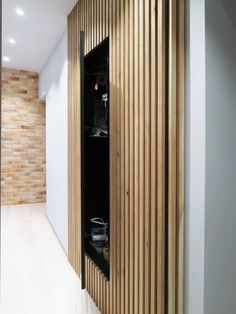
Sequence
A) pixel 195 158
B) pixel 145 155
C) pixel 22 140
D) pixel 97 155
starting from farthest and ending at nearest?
1. pixel 22 140
2. pixel 97 155
3. pixel 145 155
4. pixel 195 158

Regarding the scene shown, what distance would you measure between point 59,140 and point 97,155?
170 centimetres

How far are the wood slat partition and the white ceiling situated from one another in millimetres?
1130

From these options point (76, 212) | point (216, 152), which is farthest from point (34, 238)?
point (216, 152)

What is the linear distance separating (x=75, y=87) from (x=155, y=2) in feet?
5.25

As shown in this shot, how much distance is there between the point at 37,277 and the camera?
2816 mm

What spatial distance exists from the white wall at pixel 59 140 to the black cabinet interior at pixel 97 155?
1.12 meters

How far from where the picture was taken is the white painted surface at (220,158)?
1291 millimetres

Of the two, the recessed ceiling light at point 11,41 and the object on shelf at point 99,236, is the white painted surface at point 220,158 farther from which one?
the recessed ceiling light at point 11,41

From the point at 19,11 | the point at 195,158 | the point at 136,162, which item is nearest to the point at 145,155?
the point at 136,162

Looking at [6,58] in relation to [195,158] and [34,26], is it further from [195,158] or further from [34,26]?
[195,158]

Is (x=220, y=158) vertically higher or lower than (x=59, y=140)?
lower

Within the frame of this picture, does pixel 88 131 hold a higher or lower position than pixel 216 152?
higher

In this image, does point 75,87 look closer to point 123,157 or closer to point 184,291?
point 123,157

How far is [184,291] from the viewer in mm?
1396
